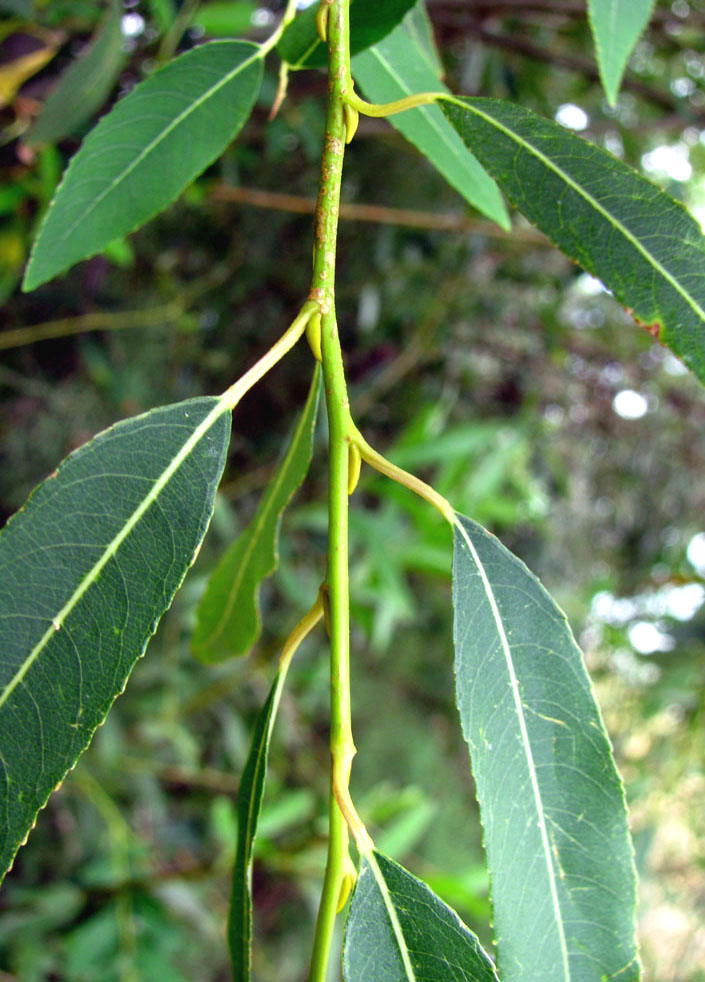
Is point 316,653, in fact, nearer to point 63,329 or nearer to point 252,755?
point 63,329

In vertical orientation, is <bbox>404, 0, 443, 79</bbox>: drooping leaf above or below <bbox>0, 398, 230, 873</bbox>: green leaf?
above

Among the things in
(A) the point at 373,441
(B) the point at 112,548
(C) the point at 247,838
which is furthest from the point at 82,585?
(A) the point at 373,441

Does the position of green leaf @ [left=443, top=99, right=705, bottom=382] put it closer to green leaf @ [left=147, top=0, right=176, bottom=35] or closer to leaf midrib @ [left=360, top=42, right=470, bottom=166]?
leaf midrib @ [left=360, top=42, right=470, bottom=166]

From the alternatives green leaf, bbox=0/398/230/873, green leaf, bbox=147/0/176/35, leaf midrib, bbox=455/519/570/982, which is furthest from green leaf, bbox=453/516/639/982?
green leaf, bbox=147/0/176/35

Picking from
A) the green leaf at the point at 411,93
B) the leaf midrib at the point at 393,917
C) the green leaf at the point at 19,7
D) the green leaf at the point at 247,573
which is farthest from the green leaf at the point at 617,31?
the green leaf at the point at 19,7

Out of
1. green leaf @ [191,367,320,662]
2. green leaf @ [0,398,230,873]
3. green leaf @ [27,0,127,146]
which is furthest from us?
green leaf @ [27,0,127,146]

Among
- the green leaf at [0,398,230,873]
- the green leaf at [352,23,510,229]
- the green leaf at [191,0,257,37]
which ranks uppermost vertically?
the green leaf at [191,0,257,37]

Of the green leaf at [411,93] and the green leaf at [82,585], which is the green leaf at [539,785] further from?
the green leaf at [411,93]

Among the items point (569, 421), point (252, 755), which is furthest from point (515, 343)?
point (252, 755)
